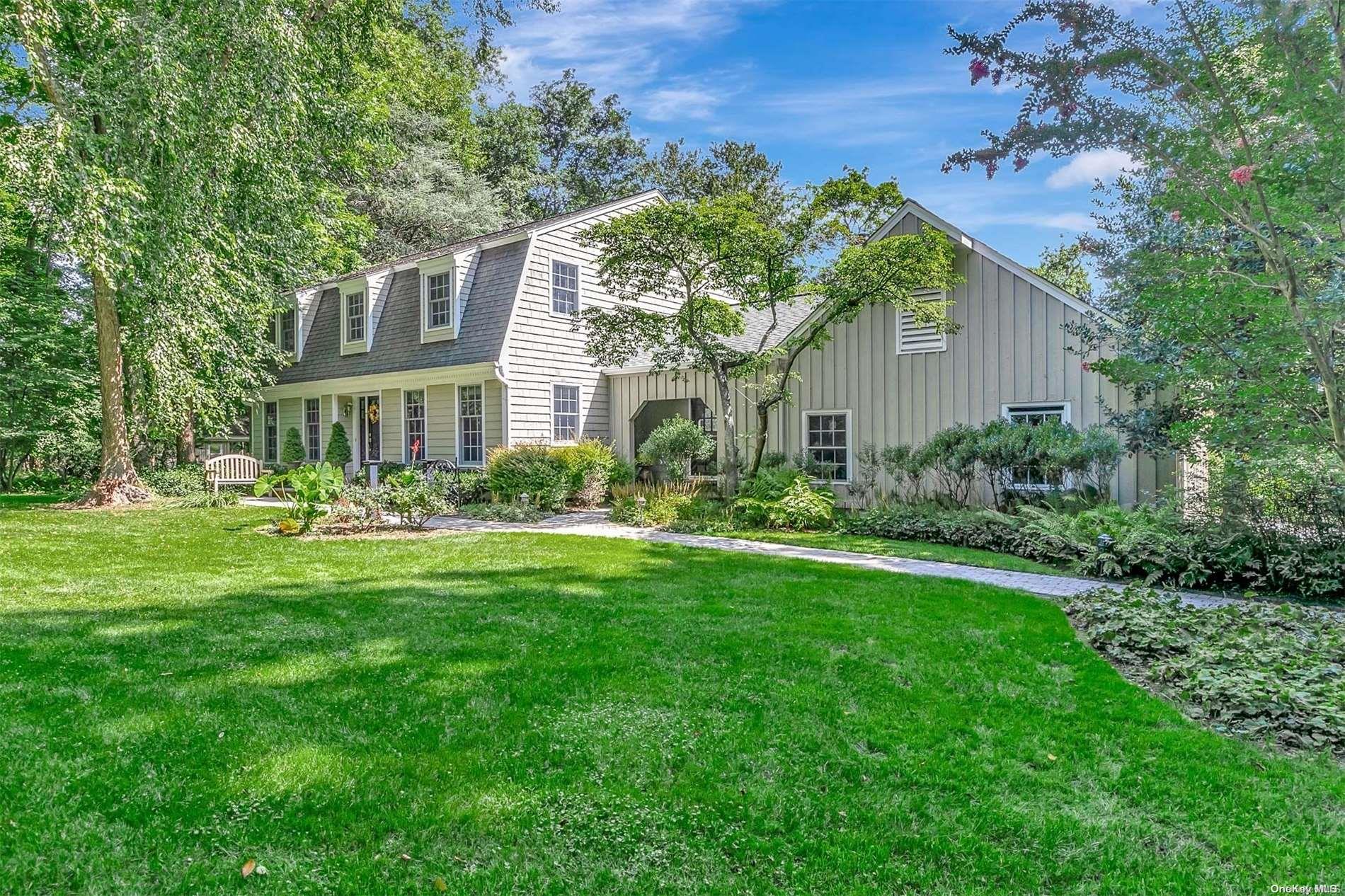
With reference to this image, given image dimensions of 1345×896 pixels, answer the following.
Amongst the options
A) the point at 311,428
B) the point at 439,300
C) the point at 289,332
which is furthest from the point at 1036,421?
the point at 289,332

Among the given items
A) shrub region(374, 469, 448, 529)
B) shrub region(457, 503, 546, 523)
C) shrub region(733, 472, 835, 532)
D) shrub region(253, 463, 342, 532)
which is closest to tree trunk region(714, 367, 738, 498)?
shrub region(733, 472, 835, 532)

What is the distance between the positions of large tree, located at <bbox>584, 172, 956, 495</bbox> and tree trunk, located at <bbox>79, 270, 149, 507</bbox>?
8.75 m

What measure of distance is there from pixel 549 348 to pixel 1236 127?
469 inches

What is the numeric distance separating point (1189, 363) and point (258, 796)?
672cm

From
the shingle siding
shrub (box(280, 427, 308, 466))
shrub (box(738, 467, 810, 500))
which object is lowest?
shrub (box(738, 467, 810, 500))

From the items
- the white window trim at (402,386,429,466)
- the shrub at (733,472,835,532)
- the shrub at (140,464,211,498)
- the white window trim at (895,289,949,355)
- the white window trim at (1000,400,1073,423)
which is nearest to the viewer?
the white window trim at (1000,400,1073,423)

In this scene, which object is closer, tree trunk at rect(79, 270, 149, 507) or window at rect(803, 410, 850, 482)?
window at rect(803, 410, 850, 482)

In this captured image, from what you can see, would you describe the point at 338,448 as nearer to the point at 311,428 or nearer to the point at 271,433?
the point at 311,428

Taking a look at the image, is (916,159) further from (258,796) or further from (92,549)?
(92,549)

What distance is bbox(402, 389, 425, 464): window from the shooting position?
15.7 meters

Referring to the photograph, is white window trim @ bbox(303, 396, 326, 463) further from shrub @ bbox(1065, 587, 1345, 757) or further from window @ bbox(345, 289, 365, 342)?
shrub @ bbox(1065, 587, 1345, 757)

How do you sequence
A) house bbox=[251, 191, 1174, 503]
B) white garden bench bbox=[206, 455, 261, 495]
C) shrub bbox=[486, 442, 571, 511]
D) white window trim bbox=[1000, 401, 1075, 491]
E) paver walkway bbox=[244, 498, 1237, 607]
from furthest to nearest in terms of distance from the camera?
1. white garden bench bbox=[206, 455, 261, 495]
2. shrub bbox=[486, 442, 571, 511]
3. house bbox=[251, 191, 1174, 503]
4. white window trim bbox=[1000, 401, 1075, 491]
5. paver walkway bbox=[244, 498, 1237, 607]

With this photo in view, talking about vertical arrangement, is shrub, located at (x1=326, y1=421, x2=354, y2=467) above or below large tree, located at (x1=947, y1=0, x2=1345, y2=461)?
below

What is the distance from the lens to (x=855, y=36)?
744 centimetres
